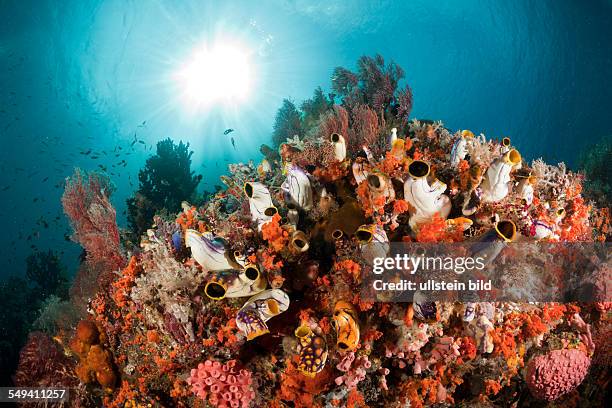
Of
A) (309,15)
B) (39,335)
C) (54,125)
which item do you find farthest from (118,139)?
(39,335)

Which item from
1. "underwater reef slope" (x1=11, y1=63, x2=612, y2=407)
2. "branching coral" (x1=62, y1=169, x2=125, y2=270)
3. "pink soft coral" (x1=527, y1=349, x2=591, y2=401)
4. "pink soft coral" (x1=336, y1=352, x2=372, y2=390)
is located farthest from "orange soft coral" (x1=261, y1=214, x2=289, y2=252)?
"branching coral" (x1=62, y1=169, x2=125, y2=270)

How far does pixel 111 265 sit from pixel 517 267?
6025 mm

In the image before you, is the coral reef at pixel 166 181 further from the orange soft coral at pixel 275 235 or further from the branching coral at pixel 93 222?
the orange soft coral at pixel 275 235

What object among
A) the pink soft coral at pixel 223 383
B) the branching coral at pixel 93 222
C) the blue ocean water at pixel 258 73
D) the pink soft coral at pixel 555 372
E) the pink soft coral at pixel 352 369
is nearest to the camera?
the pink soft coral at pixel 352 369

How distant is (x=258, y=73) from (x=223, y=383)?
62.4 metres

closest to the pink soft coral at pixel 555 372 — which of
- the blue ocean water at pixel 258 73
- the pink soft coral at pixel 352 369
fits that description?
the pink soft coral at pixel 352 369

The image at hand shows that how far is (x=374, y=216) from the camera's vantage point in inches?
142

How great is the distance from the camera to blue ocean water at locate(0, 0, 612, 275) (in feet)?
155

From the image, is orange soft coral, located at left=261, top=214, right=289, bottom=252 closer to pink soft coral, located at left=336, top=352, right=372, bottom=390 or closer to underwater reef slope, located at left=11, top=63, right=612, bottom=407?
underwater reef slope, located at left=11, top=63, right=612, bottom=407

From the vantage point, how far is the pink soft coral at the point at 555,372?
3775 millimetres

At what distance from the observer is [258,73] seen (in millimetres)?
59688

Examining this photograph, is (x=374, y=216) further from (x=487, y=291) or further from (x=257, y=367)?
(x=257, y=367)

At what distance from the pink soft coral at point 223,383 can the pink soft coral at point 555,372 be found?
10.6 ft

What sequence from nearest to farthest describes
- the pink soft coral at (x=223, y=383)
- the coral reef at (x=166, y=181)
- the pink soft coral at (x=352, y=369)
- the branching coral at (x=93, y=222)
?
the pink soft coral at (x=352, y=369), the pink soft coral at (x=223, y=383), the branching coral at (x=93, y=222), the coral reef at (x=166, y=181)
